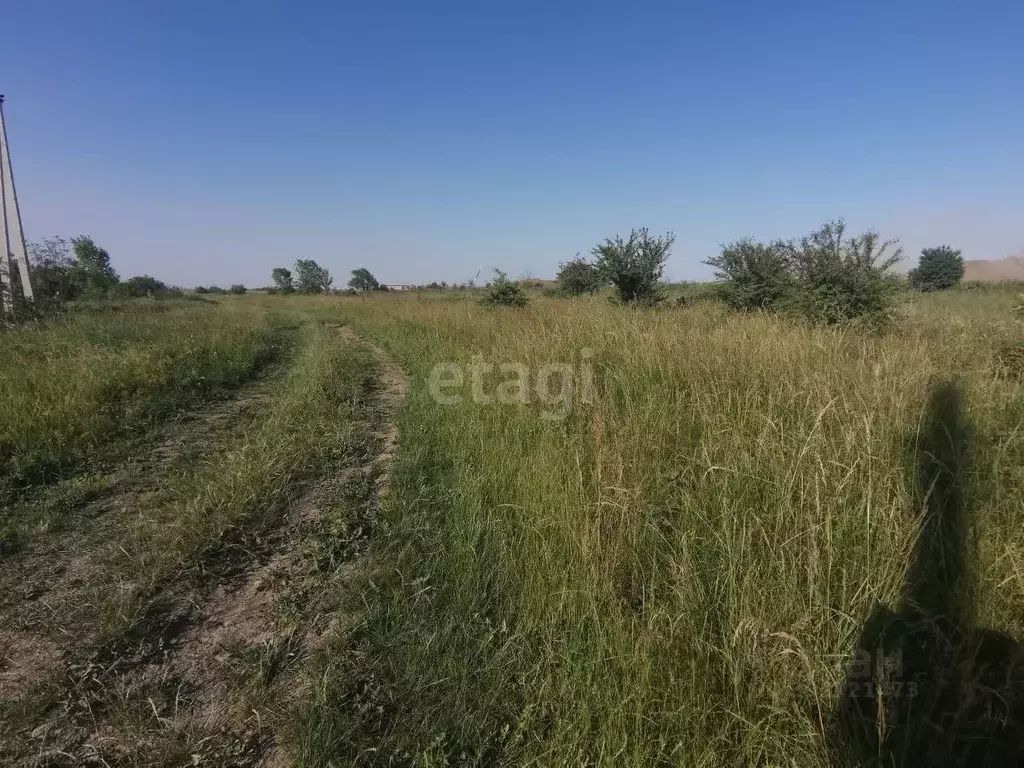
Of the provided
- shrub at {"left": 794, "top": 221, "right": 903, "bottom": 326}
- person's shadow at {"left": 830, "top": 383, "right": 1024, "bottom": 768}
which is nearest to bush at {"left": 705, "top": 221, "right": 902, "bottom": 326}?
shrub at {"left": 794, "top": 221, "right": 903, "bottom": 326}

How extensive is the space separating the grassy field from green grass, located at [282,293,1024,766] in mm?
12

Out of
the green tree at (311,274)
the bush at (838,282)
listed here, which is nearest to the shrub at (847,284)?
the bush at (838,282)

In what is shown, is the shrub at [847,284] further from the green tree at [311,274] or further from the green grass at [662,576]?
the green tree at [311,274]

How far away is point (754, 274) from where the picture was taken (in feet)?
36.0

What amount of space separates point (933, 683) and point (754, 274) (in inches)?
451

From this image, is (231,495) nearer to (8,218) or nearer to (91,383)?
(91,383)

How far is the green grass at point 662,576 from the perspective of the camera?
138 centimetres

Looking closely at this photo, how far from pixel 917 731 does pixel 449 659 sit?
141 cm

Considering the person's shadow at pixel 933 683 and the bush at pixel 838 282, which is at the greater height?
the bush at pixel 838 282

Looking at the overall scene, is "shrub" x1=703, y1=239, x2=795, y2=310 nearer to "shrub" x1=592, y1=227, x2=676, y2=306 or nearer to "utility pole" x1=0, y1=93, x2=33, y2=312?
"shrub" x1=592, y1=227, x2=676, y2=306

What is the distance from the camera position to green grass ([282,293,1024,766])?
1384 millimetres

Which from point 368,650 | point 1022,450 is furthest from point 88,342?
point 1022,450

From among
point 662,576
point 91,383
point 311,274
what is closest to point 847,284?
point 662,576

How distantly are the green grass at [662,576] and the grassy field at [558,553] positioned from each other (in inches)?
0.5
